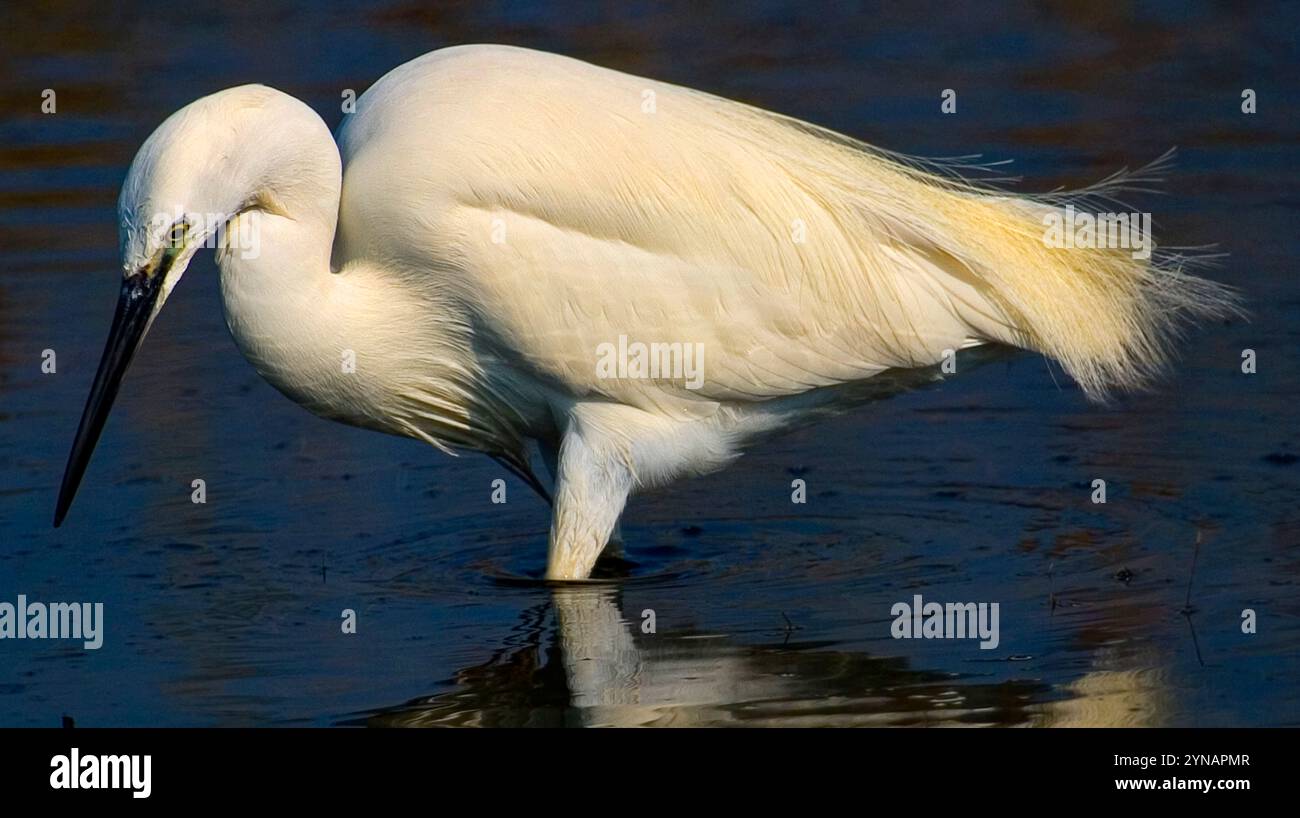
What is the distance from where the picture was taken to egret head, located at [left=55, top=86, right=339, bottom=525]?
484 centimetres

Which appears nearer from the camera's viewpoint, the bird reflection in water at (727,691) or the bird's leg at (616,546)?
the bird reflection in water at (727,691)

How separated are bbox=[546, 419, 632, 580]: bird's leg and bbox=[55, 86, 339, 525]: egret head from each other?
92 cm

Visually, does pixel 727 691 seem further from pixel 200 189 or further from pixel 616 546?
pixel 200 189

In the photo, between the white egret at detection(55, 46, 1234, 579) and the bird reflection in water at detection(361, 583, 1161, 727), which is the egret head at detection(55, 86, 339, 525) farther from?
the bird reflection in water at detection(361, 583, 1161, 727)

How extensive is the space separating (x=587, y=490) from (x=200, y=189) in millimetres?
1313

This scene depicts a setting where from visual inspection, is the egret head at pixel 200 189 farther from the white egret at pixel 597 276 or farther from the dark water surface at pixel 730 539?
the dark water surface at pixel 730 539

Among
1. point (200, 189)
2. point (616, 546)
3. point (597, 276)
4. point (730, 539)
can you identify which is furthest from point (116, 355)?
point (730, 539)

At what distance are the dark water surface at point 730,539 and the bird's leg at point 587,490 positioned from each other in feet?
0.66

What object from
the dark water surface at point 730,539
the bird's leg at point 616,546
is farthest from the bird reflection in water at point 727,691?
the bird's leg at point 616,546

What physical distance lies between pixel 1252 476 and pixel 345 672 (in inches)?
112

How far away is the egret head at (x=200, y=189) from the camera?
4.84 metres

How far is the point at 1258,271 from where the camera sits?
8109 millimetres

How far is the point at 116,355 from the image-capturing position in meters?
5.11

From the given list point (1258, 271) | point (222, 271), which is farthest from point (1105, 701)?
point (1258, 271)
